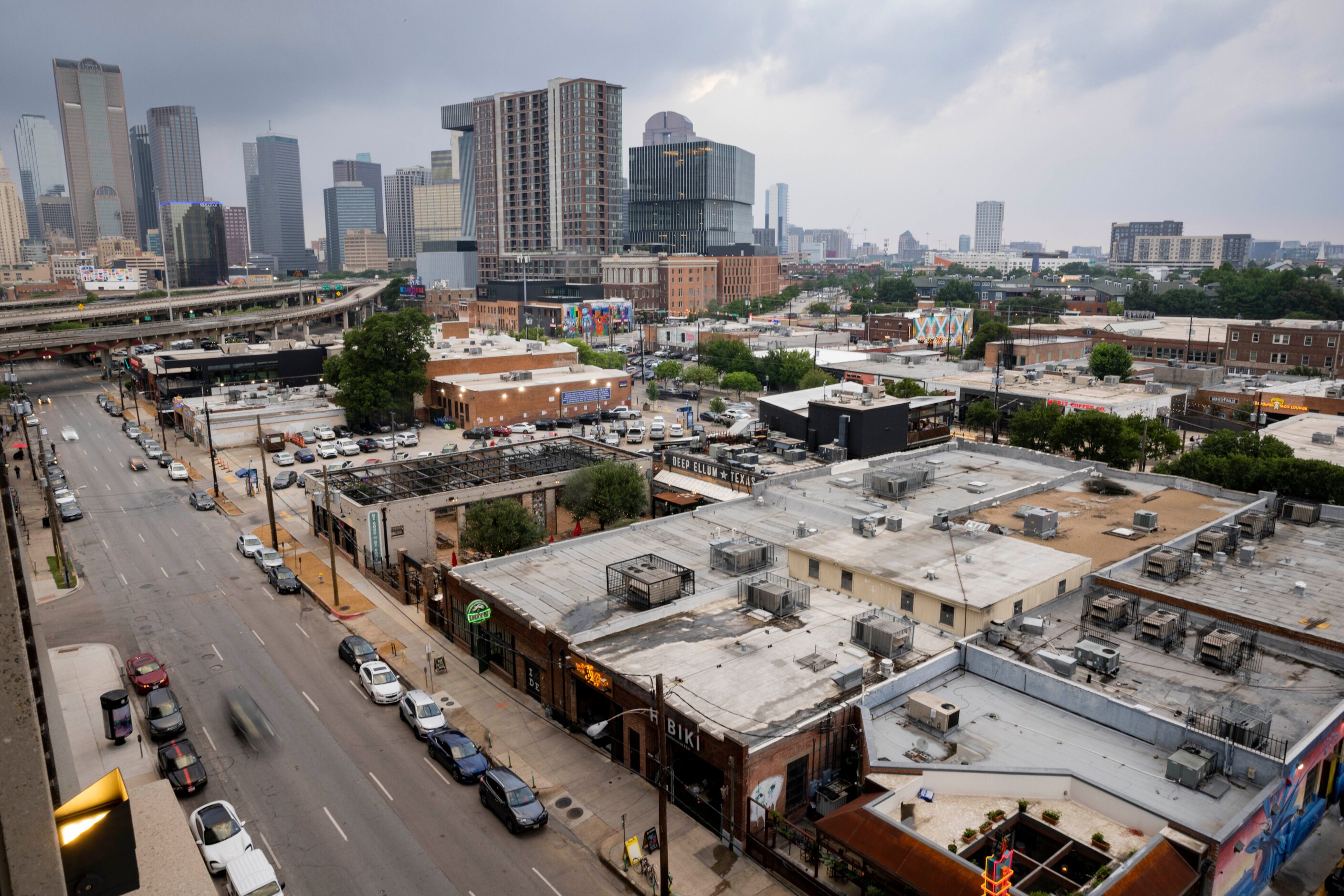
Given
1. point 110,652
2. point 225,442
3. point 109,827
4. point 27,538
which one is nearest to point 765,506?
point 110,652

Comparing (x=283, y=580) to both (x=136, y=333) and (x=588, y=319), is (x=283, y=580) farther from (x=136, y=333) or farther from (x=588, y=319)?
(x=588, y=319)

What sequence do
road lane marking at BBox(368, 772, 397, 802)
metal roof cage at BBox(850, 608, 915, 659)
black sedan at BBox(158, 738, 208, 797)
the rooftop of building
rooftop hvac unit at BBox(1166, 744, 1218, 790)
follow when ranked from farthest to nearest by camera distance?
the rooftop of building
metal roof cage at BBox(850, 608, 915, 659)
black sedan at BBox(158, 738, 208, 797)
road lane marking at BBox(368, 772, 397, 802)
rooftop hvac unit at BBox(1166, 744, 1218, 790)

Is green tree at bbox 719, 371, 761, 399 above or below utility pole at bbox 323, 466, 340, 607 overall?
above

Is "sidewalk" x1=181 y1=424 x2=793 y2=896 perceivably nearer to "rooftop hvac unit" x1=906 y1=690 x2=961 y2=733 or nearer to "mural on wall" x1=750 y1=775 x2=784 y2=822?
"mural on wall" x1=750 y1=775 x2=784 y2=822

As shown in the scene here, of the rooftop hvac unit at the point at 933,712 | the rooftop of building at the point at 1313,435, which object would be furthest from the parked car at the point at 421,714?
the rooftop of building at the point at 1313,435

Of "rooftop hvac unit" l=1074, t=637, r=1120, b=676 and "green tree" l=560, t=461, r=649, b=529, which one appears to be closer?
"rooftop hvac unit" l=1074, t=637, r=1120, b=676

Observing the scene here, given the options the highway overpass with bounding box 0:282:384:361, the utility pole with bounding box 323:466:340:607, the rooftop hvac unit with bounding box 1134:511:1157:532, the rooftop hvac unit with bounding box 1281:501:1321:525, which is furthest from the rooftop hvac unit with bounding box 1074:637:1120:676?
the highway overpass with bounding box 0:282:384:361
